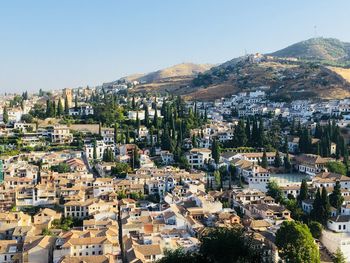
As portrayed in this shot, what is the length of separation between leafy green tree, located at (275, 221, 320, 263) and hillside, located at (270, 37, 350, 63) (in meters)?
93.6

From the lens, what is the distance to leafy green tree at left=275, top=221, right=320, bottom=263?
664 inches

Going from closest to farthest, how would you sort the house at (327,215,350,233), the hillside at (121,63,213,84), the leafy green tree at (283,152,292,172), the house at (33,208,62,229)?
the house at (33,208,62,229) < the house at (327,215,350,233) < the leafy green tree at (283,152,292,172) < the hillside at (121,63,213,84)

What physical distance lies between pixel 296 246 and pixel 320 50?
103700mm

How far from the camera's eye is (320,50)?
113m

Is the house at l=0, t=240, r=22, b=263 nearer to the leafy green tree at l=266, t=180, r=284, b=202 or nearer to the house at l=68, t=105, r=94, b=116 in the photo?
the leafy green tree at l=266, t=180, r=284, b=202

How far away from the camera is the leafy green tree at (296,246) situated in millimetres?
16875

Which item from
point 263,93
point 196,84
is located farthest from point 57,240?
point 196,84

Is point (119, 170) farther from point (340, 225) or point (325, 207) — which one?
point (340, 225)

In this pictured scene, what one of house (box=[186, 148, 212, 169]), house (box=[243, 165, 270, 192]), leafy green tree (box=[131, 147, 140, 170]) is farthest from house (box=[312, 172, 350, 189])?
leafy green tree (box=[131, 147, 140, 170])

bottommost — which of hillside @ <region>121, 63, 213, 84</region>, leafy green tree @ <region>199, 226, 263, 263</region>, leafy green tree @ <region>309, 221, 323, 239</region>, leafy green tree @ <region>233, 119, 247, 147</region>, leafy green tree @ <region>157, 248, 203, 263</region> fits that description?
leafy green tree @ <region>309, 221, 323, 239</region>

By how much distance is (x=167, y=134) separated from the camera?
3475 cm

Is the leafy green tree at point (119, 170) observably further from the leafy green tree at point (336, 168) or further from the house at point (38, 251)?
the leafy green tree at point (336, 168)

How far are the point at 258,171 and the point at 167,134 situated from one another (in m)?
8.70

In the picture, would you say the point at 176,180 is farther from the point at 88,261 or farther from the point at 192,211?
the point at 88,261
